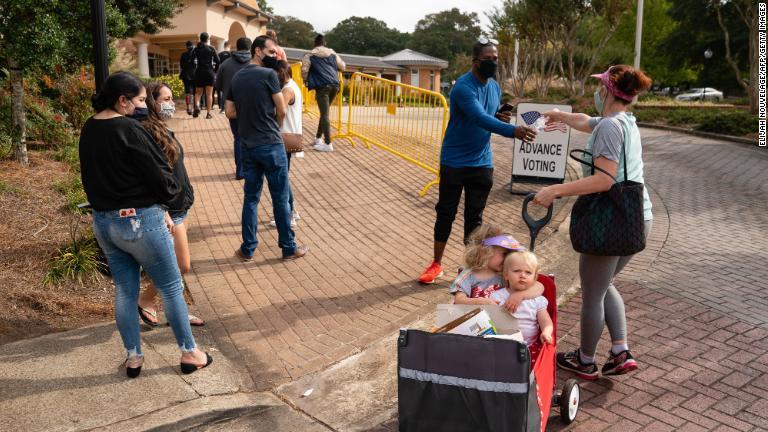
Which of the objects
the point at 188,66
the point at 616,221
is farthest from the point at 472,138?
the point at 188,66

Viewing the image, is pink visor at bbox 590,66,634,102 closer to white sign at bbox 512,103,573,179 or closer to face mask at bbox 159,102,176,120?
face mask at bbox 159,102,176,120

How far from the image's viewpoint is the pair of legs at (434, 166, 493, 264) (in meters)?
5.52

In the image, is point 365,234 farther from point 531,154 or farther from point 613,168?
point 613,168

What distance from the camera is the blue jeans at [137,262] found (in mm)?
3719

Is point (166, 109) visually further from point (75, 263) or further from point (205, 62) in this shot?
point (205, 62)

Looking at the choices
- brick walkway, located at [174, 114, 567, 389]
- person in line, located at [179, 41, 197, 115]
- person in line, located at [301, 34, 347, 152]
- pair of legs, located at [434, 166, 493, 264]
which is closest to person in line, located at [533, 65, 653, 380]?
pair of legs, located at [434, 166, 493, 264]

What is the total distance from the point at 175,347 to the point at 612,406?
9.25ft

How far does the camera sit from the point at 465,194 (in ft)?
18.5

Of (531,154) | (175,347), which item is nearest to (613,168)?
(175,347)

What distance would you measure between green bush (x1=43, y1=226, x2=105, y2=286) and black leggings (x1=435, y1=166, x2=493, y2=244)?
117 inches

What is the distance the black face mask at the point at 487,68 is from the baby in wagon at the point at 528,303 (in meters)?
2.12

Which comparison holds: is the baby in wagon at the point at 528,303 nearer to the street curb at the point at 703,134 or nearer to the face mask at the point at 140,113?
the face mask at the point at 140,113

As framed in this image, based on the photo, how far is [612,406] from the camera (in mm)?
3793

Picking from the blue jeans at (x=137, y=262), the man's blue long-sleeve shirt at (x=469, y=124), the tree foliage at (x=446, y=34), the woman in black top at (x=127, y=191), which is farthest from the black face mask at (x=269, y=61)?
the tree foliage at (x=446, y=34)
